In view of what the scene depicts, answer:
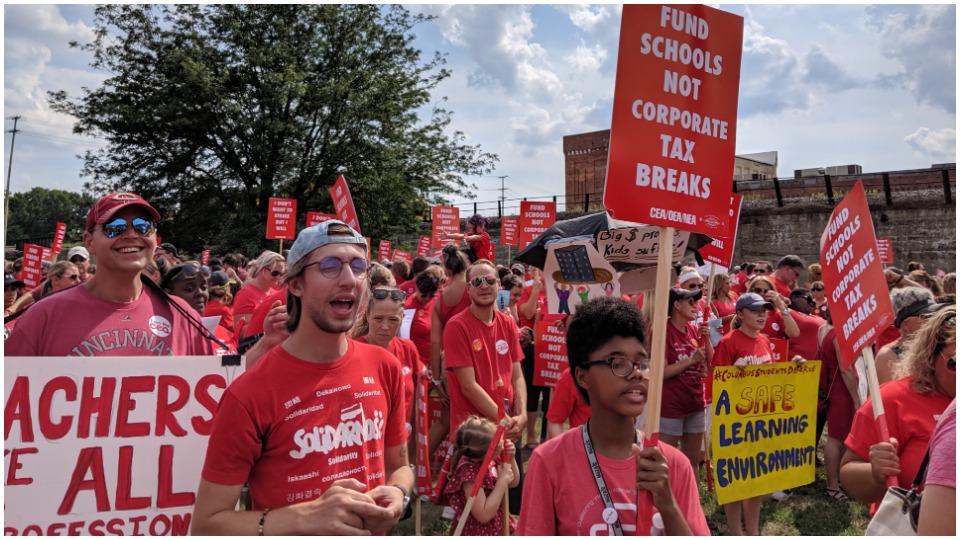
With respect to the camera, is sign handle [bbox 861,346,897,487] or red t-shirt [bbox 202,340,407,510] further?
sign handle [bbox 861,346,897,487]

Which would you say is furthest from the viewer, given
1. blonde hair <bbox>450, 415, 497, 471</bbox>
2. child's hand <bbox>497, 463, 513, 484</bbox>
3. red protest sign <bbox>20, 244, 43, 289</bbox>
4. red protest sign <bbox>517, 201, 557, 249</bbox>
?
red protest sign <bbox>517, 201, 557, 249</bbox>

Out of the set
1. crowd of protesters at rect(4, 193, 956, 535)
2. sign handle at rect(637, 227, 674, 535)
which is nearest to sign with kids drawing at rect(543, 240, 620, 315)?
crowd of protesters at rect(4, 193, 956, 535)

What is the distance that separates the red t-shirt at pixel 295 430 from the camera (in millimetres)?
2113

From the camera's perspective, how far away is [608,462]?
2.43 metres

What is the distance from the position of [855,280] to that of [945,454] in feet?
4.43

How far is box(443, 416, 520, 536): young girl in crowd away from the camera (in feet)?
14.4

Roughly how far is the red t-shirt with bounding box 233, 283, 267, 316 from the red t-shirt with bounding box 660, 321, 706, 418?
372 centimetres

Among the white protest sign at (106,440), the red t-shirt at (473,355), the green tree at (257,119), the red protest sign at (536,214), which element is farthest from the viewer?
the green tree at (257,119)

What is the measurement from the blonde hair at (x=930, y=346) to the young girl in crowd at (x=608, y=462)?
1280mm

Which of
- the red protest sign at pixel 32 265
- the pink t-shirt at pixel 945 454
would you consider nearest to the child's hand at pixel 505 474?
the pink t-shirt at pixel 945 454

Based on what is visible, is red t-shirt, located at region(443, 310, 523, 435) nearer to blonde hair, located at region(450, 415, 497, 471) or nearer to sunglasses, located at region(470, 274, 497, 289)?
sunglasses, located at region(470, 274, 497, 289)

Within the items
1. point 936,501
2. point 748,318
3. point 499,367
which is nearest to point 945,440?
point 936,501

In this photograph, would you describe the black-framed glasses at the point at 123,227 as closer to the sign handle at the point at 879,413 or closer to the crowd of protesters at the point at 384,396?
the crowd of protesters at the point at 384,396

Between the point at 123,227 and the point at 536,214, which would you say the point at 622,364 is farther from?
the point at 536,214
